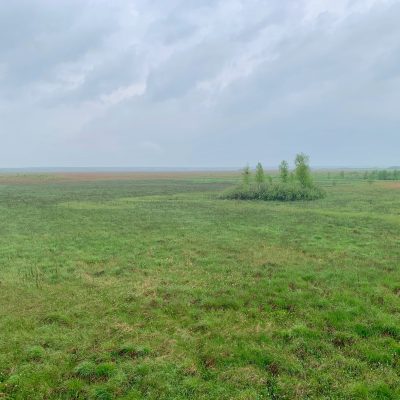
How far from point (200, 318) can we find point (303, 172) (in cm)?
5767

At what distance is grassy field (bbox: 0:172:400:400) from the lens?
9031 millimetres

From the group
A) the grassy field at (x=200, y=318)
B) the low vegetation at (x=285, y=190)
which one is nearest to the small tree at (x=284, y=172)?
the low vegetation at (x=285, y=190)

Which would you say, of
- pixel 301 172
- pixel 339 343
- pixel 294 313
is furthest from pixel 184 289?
pixel 301 172

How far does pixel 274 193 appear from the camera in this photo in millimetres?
61312

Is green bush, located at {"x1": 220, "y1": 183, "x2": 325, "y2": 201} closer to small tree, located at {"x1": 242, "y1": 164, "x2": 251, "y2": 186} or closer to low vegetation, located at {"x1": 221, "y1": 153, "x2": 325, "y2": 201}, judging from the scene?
low vegetation, located at {"x1": 221, "y1": 153, "x2": 325, "y2": 201}

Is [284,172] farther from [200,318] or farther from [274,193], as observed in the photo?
[200,318]

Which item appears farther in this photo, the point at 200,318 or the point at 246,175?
the point at 246,175

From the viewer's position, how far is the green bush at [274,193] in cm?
6109

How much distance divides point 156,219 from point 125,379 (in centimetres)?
2861

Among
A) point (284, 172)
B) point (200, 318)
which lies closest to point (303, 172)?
point (284, 172)

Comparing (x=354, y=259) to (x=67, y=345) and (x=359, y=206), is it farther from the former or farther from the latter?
(x=359, y=206)

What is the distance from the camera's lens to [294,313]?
1300 centimetres

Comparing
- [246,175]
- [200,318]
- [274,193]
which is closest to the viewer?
[200,318]

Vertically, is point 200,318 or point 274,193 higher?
point 274,193
